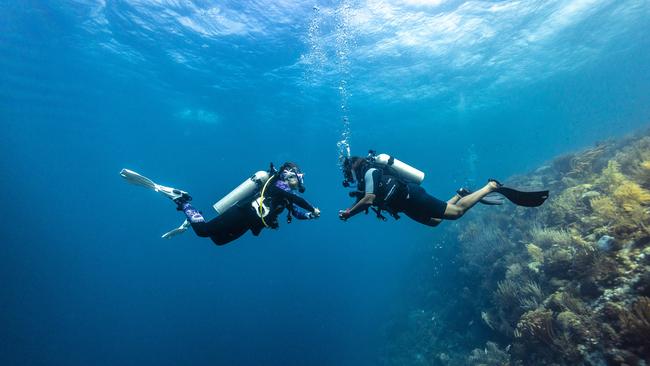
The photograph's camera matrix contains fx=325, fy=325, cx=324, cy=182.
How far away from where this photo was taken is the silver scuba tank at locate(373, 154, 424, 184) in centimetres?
607

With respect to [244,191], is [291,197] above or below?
below

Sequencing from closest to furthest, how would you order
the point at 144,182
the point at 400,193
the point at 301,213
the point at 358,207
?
the point at 358,207 < the point at 400,193 < the point at 301,213 < the point at 144,182

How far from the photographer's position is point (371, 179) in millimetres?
5602

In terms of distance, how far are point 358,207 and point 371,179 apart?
0.63 m

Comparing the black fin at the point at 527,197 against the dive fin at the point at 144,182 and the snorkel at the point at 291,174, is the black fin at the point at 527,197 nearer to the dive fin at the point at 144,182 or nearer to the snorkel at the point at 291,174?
the snorkel at the point at 291,174

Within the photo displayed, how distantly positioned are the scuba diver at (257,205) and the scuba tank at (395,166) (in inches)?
56.6

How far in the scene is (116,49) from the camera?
2112 cm

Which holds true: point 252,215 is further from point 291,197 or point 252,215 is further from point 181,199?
point 181,199

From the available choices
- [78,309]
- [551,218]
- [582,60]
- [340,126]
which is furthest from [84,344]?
[582,60]

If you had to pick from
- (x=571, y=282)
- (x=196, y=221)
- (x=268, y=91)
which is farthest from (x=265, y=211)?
(x=268, y=91)

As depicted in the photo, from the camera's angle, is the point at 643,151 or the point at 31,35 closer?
the point at 643,151

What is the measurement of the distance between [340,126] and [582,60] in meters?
29.6

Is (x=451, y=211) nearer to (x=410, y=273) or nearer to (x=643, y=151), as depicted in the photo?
(x=643, y=151)

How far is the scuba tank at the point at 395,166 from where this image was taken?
6.08m
